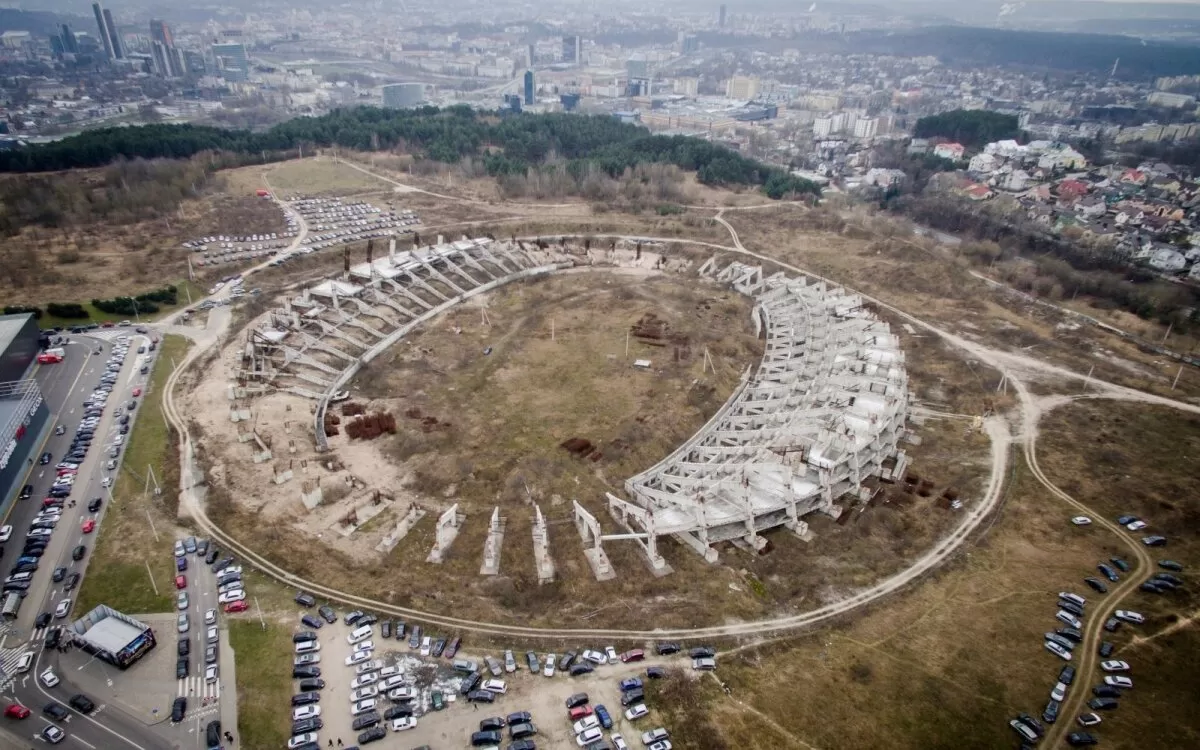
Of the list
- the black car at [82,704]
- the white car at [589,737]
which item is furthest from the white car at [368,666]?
the black car at [82,704]

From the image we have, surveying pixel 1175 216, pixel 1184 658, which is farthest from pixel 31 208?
pixel 1175 216

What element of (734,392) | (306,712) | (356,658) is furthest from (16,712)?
(734,392)

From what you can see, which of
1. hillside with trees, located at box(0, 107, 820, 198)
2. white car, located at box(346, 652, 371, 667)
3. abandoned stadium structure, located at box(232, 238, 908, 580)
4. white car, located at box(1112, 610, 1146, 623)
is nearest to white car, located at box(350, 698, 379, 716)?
white car, located at box(346, 652, 371, 667)

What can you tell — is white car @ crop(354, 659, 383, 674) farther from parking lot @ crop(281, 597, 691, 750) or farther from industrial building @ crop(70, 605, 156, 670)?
industrial building @ crop(70, 605, 156, 670)

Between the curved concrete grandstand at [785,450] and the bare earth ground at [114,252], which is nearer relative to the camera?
the curved concrete grandstand at [785,450]

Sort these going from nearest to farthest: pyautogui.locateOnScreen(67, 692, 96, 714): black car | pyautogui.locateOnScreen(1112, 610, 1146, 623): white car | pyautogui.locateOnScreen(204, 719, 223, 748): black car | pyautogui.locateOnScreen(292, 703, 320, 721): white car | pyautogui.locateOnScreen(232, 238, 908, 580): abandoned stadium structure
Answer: pyautogui.locateOnScreen(204, 719, 223, 748): black car
pyautogui.locateOnScreen(292, 703, 320, 721): white car
pyautogui.locateOnScreen(67, 692, 96, 714): black car
pyautogui.locateOnScreen(1112, 610, 1146, 623): white car
pyautogui.locateOnScreen(232, 238, 908, 580): abandoned stadium structure

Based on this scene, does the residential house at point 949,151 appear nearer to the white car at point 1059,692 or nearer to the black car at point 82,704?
the white car at point 1059,692
